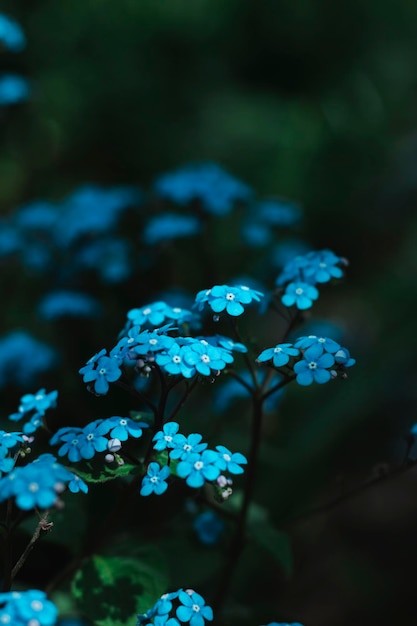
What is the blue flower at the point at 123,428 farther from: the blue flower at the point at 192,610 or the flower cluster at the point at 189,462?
the blue flower at the point at 192,610

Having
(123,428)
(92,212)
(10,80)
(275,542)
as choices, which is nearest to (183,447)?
(123,428)

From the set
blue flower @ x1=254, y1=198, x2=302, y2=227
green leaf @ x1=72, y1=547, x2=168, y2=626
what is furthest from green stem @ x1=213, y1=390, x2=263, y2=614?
blue flower @ x1=254, y1=198, x2=302, y2=227

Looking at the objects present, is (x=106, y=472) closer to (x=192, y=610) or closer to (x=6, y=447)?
(x=6, y=447)

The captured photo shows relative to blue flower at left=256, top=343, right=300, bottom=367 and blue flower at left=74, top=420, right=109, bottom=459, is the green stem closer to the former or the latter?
blue flower at left=256, top=343, right=300, bottom=367

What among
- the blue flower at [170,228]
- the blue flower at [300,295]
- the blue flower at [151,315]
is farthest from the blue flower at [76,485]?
the blue flower at [170,228]

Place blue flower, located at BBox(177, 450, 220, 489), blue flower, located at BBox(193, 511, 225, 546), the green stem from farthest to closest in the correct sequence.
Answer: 1. blue flower, located at BBox(193, 511, 225, 546)
2. the green stem
3. blue flower, located at BBox(177, 450, 220, 489)

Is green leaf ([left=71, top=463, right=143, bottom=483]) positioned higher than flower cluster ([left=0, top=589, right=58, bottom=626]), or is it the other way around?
green leaf ([left=71, top=463, right=143, bottom=483])

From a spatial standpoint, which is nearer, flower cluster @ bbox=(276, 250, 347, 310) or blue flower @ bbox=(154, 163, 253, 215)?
flower cluster @ bbox=(276, 250, 347, 310)
